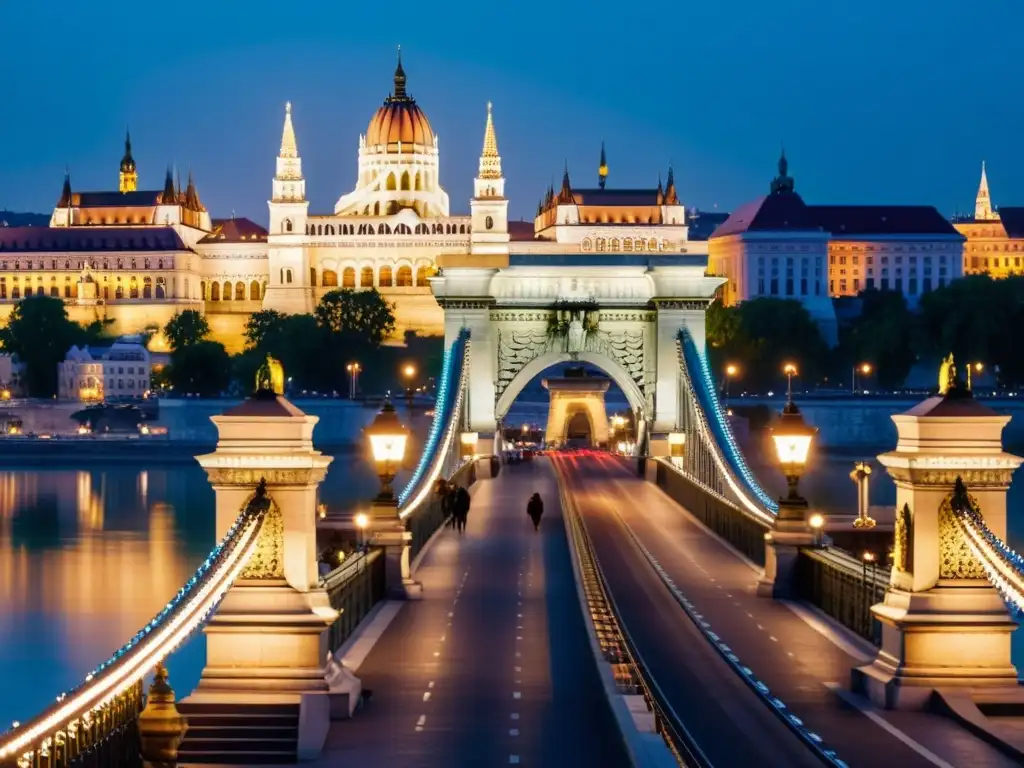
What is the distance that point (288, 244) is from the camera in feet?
610

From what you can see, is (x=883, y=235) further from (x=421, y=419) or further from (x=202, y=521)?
(x=202, y=521)

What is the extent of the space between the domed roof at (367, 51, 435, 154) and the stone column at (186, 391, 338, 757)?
178 meters

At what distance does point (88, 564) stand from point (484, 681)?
137 ft

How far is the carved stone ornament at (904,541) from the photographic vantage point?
16203mm

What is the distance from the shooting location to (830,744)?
1483cm

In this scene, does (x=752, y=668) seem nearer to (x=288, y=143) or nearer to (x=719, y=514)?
(x=719, y=514)

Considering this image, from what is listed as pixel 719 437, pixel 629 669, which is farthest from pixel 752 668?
pixel 719 437

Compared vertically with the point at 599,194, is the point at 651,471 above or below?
below

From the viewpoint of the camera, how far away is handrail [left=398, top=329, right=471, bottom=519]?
34.6m

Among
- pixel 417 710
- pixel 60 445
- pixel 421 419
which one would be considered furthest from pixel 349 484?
pixel 417 710

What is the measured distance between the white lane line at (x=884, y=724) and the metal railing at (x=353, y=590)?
154 inches

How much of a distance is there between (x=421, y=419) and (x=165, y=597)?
2454 inches

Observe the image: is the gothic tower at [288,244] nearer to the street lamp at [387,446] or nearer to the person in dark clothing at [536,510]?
the person in dark clothing at [536,510]

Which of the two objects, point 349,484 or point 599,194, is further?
point 599,194
